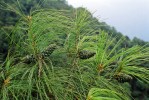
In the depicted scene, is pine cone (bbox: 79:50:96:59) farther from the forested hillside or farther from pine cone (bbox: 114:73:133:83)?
pine cone (bbox: 114:73:133:83)

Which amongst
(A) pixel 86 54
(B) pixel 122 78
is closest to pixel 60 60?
(A) pixel 86 54

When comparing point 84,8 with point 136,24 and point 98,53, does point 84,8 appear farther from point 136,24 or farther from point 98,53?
point 136,24

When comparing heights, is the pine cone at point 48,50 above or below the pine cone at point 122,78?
above

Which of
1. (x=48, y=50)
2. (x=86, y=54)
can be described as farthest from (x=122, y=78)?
(x=48, y=50)

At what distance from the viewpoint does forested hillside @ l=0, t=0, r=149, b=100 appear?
1219 mm

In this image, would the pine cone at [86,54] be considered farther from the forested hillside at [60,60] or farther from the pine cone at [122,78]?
the pine cone at [122,78]

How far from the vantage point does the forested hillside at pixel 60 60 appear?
122cm

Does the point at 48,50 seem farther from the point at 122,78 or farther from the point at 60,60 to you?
the point at 122,78

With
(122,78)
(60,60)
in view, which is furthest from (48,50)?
(122,78)

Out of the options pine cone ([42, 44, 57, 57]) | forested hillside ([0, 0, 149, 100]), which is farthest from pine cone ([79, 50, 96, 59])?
pine cone ([42, 44, 57, 57])

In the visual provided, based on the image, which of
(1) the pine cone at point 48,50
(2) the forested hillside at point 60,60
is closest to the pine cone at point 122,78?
(2) the forested hillside at point 60,60

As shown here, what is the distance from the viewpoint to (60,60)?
1317 mm

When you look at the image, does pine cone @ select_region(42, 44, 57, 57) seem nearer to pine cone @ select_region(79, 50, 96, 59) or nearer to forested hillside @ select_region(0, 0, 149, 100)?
forested hillside @ select_region(0, 0, 149, 100)

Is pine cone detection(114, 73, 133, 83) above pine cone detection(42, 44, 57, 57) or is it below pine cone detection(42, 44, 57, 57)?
below
